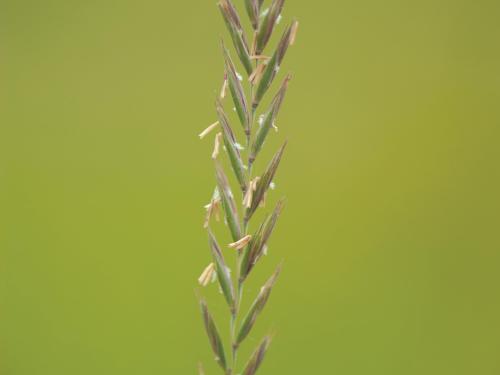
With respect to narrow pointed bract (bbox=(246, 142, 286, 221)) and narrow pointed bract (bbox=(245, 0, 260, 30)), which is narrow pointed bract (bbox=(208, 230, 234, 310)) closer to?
narrow pointed bract (bbox=(246, 142, 286, 221))

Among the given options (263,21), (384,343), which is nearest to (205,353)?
(384,343)

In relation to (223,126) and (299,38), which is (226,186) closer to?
(223,126)

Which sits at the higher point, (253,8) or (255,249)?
(253,8)

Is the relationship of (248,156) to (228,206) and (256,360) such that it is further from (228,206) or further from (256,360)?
(256,360)

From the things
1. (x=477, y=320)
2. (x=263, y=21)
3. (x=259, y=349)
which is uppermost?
(x=263, y=21)

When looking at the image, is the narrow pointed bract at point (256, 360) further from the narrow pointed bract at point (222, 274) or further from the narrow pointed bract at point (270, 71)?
the narrow pointed bract at point (270, 71)

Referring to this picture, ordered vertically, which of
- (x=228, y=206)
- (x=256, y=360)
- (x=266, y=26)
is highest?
(x=266, y=26)

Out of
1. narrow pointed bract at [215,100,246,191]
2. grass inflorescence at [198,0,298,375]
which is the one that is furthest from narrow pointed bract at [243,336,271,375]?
narrow pointed bract at [215,100,246,191]

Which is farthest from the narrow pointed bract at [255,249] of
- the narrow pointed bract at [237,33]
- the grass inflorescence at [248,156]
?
the narrow pointed bract at [237,33]

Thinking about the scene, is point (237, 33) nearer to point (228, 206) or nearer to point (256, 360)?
point (228, 206)

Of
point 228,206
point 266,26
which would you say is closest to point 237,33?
point 266,26

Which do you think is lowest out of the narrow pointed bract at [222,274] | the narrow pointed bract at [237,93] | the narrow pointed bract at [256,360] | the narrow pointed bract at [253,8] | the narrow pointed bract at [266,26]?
the narrow pointed bract at [256,360]
